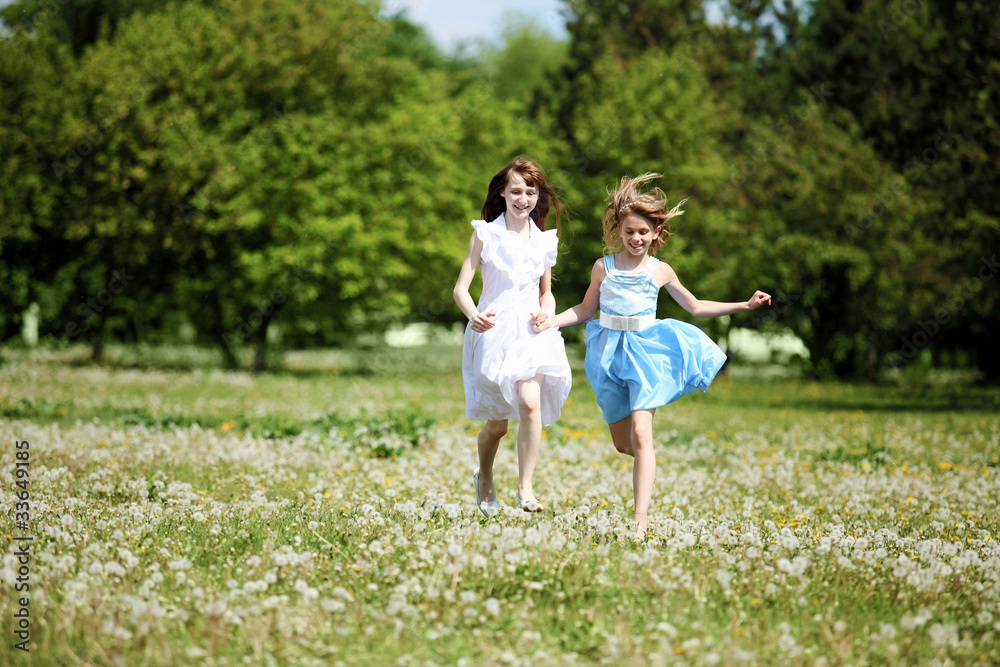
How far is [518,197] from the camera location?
6688 mm

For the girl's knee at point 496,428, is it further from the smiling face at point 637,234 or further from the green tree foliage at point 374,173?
the green tree foliage at point 374,173

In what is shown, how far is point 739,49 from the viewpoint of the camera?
38.8m

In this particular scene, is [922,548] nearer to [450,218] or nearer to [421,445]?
[421,445]

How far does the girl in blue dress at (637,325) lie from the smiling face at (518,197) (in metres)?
0.64

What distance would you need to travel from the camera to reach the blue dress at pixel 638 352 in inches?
255

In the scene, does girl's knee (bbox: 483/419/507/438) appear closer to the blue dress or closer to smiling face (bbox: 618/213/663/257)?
the blue dress

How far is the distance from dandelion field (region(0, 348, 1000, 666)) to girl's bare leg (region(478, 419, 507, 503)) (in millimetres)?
199

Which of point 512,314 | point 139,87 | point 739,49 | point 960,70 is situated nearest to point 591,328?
point 512,314

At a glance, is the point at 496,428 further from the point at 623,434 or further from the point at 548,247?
the point at 548,247

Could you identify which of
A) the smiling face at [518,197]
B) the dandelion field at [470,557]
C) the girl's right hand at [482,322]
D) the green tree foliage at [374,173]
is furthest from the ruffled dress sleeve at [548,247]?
the green tree foliage at [374,173]

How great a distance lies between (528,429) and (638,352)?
96cm

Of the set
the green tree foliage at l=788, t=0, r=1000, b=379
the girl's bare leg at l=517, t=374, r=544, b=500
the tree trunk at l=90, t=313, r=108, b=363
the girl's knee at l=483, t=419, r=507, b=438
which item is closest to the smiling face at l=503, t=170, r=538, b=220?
the girl's bare leg at l=517, t=374, r=544, b=500

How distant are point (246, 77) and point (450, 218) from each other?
820cm

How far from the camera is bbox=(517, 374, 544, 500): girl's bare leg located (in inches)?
253
